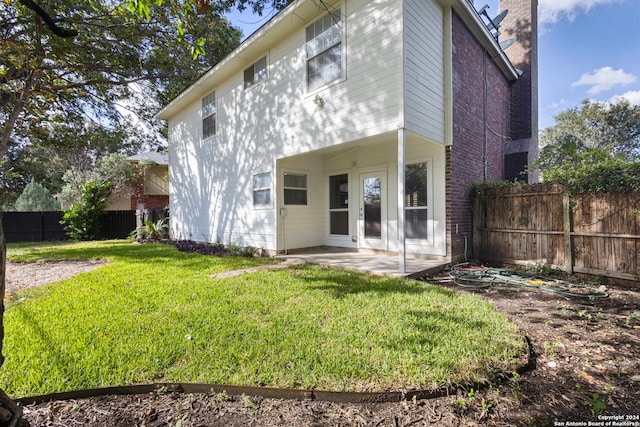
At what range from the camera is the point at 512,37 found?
976 centimetres

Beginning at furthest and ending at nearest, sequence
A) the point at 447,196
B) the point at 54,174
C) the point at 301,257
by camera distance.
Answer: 1. the point at 54,174
2. the point at 301,257
3. the point at 447,196

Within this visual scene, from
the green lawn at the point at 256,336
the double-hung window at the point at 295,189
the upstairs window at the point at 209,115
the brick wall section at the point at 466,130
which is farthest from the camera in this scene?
the upstairs window at the point at 209,115

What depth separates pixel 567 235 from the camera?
212 inches

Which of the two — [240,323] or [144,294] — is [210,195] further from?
[240,323]

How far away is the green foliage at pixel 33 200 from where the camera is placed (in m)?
22.0

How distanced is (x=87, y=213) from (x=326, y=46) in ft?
42.2

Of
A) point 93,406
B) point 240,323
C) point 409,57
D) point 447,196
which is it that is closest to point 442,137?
point 447,196

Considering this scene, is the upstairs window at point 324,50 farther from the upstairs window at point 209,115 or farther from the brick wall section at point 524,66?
the brick wall section at point 524,66

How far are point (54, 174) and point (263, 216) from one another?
92.0 feet

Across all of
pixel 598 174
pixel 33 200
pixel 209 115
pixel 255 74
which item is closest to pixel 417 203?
pixel 598 174

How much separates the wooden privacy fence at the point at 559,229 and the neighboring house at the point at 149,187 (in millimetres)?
20054

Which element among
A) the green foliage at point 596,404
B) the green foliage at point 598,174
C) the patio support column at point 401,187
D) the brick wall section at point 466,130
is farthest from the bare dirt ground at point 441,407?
the brick wall section at point 466,130

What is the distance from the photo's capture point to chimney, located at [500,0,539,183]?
9.21 metres

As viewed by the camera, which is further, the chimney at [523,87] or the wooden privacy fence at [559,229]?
the chimney at [523,87]
